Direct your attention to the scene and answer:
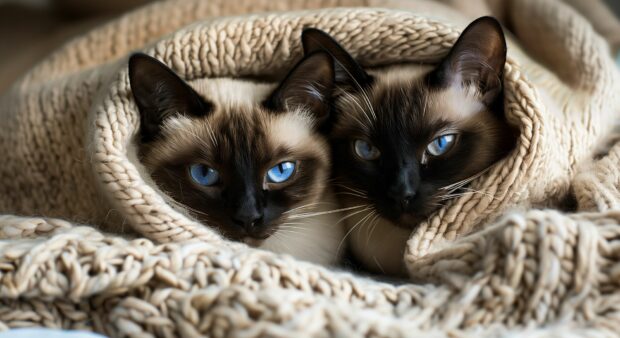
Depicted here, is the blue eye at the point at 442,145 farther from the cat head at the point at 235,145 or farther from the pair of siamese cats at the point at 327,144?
the cat head at the point at 235,145

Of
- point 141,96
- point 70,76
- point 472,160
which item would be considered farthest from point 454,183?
point 70,76

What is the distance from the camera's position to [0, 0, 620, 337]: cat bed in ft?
2.90

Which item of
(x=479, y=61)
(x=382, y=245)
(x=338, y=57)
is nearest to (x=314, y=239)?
(x=382, y=245)

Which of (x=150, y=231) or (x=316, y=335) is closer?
(x=316, y=335)

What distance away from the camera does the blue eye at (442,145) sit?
1229mm

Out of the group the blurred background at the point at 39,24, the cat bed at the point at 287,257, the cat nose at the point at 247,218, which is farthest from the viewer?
the blurred background at the point at 39,24

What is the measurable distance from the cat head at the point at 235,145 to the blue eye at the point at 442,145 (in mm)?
227

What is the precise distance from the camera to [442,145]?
48.4 inches

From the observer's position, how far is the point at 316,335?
0.80 m

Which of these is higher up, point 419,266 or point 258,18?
point 258,18

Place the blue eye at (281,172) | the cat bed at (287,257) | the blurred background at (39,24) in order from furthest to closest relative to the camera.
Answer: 1. the blurred background at (39,24)
2. the blue eye at (281,172)
3. the cat bed at (287,257)

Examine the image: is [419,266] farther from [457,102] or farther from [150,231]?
[150,231]

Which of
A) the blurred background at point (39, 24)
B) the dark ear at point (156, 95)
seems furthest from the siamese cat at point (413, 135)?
the blurred background at point (39, 24)

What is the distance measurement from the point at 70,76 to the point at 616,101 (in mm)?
1311
